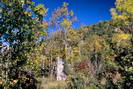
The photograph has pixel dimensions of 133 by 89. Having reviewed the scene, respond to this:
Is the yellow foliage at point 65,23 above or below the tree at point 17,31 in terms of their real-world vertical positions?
above

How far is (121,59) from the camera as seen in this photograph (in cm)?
1215

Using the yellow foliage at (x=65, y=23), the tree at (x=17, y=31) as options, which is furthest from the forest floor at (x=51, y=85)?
the yellow foliage at (x=65, y=23)

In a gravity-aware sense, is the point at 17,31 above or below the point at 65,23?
below

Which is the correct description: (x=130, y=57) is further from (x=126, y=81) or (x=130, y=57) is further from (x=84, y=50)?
(x=84, y=50)

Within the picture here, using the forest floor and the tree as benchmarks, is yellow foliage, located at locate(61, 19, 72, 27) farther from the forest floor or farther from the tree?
the tree

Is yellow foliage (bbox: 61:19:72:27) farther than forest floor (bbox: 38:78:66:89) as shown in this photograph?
Yes

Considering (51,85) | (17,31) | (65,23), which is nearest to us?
(17,31)

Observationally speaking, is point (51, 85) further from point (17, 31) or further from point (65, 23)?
point (65, 23)

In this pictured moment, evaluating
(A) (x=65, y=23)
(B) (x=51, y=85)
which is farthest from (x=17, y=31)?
(A) (x=65, y=23)

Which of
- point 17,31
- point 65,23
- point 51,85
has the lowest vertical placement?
point 51,85

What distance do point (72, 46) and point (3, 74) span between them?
114 ft

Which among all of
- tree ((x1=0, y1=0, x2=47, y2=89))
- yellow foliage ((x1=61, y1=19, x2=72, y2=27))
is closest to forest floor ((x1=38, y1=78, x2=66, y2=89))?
tree ((x1=0, y1=0, x2=47, y2=89))

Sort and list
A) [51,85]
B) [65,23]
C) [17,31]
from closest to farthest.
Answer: [17,31]
[51,85]
[65,23]

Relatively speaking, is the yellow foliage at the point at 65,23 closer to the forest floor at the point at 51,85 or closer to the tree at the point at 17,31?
the forest floor at the point at 51,85
